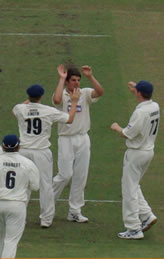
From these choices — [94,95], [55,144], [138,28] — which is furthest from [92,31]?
[94,95]

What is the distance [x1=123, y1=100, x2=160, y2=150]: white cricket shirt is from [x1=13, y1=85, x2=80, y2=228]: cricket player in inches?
38.9

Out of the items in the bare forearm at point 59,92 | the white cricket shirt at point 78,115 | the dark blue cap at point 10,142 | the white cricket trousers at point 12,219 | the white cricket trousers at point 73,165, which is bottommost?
the white cricket trousers at point 12,219

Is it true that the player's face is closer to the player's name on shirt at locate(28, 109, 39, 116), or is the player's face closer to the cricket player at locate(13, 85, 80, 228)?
the cricket player at locate(13, 85, 80, 228)

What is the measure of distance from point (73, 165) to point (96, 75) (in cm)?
766

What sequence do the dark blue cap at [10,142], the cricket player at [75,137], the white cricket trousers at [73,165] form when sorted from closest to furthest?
the dark blue cap at [10,142]
the cricket player at [75,137]
the white cricket trousers at [73,165]

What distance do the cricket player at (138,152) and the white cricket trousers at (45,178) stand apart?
124 centimetres

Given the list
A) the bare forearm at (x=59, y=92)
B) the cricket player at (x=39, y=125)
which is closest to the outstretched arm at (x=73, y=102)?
the cricket player at (x=39, y=125)

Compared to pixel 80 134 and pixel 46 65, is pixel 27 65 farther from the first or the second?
pixel 80 134

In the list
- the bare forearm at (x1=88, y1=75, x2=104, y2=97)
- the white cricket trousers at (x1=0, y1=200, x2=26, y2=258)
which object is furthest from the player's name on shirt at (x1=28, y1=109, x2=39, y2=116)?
the white cricket trousers at (x1=0, y1=200, x2=26, y2=258)

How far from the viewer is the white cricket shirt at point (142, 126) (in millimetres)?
13758

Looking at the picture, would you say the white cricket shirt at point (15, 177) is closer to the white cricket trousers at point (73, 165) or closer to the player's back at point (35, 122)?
the player's back at point (35, 122)

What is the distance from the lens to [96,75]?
22203mm

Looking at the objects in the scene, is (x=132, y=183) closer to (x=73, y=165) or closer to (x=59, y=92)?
(x=73, y=165)

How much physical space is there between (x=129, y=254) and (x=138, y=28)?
1303 centimetres
